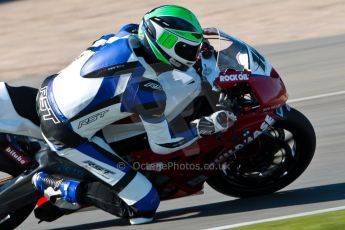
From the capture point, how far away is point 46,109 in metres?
6.99

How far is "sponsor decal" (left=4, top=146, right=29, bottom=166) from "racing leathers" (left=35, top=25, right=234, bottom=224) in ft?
0.86

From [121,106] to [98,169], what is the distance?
56 centimetres

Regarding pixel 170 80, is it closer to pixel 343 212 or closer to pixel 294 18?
pixel 343 212

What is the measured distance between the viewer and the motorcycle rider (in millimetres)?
6789

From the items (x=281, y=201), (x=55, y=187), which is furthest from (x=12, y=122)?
(x=281, y=201)

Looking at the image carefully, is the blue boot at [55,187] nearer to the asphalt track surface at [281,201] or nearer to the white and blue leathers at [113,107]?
the white and blue leathers at [113,107]

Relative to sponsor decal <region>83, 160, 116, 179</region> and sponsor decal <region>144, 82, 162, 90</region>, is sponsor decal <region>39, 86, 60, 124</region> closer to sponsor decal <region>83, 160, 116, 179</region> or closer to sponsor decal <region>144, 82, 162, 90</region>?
sponsor decal <region>83, 160, 116, 179</region>

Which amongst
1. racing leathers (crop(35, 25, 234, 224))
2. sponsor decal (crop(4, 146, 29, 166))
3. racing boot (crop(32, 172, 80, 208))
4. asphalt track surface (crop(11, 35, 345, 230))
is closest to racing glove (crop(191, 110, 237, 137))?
racing leathers (crop(35, 25, 234, 224))

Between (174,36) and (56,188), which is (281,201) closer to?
(174,36)

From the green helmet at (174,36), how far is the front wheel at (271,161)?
0.99m

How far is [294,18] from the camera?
1470 centimetres

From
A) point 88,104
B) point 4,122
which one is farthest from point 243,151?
point 4,122

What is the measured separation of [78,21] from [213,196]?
919cm

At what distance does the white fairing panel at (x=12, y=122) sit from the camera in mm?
6992
